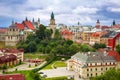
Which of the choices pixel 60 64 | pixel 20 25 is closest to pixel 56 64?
pixel 60 64

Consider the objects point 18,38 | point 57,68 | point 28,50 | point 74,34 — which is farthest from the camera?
point 74,34

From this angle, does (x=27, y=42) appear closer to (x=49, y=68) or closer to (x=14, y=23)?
(x=14, y=23)

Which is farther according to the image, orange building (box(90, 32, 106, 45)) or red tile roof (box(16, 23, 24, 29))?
red tile roof (box(16, 23, 24, 29))

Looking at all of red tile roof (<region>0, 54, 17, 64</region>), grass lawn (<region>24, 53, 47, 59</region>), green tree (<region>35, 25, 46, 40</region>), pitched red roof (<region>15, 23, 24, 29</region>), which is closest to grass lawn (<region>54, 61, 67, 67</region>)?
grass lawn (<region>24, 53, 47, 59</region>)

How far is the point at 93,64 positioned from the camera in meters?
52.7

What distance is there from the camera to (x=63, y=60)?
227ft

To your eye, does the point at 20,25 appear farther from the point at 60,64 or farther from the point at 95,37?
the point at 60,64

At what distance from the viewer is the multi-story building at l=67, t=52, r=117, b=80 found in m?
52.3

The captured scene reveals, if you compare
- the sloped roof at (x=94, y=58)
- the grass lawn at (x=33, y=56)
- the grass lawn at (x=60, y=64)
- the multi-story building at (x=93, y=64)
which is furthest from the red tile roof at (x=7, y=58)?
the sloped roof at (x=94, y=58)

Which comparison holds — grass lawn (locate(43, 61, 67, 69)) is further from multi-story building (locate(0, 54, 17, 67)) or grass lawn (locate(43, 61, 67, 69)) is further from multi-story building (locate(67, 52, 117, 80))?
multi-story building (locate(0, 54, 17, 67))

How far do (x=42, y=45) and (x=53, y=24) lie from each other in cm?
2670

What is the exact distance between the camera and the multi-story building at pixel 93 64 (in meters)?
52.3

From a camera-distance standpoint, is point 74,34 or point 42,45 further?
point 74,34

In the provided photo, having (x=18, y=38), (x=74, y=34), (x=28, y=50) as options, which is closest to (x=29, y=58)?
(x=28, y=50)
